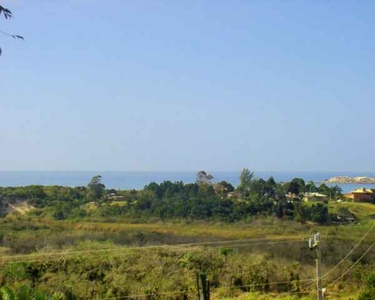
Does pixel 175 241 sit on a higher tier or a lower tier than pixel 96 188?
lower

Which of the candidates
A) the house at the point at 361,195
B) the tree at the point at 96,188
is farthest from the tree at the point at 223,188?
the tree at the point at 96,188

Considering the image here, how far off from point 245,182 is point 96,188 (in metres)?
12.8

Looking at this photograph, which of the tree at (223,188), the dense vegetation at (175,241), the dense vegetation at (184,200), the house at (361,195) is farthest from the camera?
the tree at (223,188)

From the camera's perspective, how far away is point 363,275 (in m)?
20.7

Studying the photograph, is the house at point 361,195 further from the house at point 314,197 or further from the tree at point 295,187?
the tree at point 295,187

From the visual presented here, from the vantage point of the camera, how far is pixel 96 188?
4466 cm

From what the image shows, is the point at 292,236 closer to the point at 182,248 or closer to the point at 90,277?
the point at 182,248

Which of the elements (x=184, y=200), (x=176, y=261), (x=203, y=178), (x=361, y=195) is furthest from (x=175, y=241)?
(x=203, y=178)

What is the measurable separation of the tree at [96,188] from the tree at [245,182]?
12.0 meters

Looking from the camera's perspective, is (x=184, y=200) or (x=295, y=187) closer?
(x=184, y=200)

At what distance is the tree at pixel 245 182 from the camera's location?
43.3 m

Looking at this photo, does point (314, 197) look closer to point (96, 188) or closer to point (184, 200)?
point (184, 200)

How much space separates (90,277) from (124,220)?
45.2 feet

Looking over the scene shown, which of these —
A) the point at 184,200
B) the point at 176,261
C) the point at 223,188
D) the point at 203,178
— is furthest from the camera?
the point at 203,178
